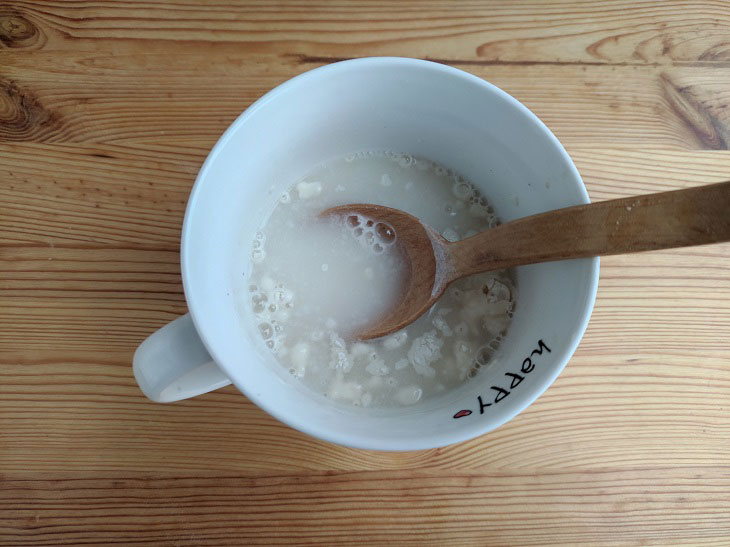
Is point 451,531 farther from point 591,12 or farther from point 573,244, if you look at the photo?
point 591,12

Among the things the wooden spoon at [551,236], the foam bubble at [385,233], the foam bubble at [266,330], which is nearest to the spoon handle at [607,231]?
the wooden spoon at [551,236]

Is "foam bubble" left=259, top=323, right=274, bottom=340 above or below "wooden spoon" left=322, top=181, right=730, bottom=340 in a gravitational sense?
below

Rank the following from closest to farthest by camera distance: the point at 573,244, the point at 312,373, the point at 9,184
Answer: the point at 573,244, the point at 312,373, the point at 9,184

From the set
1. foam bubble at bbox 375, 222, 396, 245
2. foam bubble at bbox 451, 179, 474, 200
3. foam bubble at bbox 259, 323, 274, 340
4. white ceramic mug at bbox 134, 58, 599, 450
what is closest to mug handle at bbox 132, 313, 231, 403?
white ceramic mug at bbox 134, 58, 599, 450

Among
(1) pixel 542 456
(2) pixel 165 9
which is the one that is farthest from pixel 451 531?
(2) pixel 165 9

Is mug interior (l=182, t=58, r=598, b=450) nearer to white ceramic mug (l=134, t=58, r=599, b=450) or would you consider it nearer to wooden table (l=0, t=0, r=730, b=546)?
white ceramic mug (l=134, t=58, r=599, b=450)

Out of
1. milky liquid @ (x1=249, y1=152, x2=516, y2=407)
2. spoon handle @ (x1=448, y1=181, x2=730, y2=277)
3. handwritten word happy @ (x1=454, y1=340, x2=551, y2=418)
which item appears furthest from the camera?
milky liquid @ (x1=249, y1=152, x2=516, y2=407)
